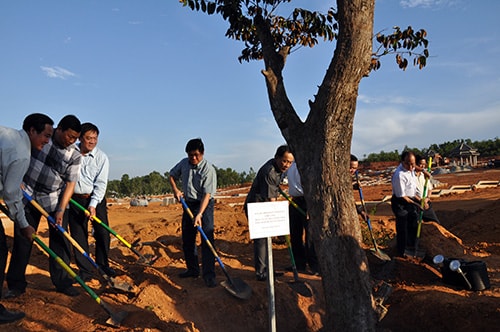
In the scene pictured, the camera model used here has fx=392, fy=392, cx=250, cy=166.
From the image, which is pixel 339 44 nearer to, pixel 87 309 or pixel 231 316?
pixel 231 316

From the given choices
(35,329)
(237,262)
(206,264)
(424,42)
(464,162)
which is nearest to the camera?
(35,329)

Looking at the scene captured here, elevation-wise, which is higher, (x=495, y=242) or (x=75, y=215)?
→ (x=75, y=215)

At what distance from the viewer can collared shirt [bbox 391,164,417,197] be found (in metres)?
5.98

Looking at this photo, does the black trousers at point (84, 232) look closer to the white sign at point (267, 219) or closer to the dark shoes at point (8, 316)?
the dark shoes at point (8, 316)

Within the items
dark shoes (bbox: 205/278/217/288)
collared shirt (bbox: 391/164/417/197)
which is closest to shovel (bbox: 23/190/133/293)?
dark shoes (bbox: 205/278/217/288)

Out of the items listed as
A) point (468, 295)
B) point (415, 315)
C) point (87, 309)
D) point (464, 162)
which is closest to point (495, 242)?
point (468, 295)

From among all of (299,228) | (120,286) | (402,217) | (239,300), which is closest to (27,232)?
(120,286)

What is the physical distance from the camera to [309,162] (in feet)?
12.4

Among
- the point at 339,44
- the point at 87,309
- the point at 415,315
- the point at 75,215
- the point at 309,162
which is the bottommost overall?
the point at 415,315

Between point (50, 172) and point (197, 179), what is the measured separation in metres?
1.60

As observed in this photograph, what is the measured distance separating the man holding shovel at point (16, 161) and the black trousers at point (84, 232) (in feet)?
3.52

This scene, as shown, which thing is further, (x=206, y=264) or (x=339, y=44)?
(x=206, y=264)

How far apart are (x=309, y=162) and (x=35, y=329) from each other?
271 cm

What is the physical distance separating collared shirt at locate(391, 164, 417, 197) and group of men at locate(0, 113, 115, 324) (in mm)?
4210
